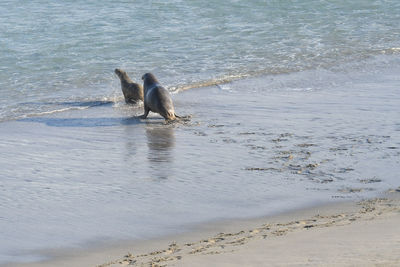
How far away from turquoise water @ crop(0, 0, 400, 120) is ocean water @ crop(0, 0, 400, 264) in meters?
0.05

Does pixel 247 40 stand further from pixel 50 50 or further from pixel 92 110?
pixel 92 110

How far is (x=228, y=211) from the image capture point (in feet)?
22.5

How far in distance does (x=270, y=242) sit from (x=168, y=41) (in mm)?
11123

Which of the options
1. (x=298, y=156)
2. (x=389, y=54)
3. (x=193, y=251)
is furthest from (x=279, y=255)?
(x=389, y=54)

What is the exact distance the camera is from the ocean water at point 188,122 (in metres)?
7.04

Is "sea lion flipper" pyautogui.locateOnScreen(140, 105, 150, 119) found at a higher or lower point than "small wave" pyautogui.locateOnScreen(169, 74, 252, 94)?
lower

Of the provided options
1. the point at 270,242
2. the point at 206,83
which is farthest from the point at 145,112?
the point at 270,242

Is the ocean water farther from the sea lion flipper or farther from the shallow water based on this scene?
the sea lion flipper

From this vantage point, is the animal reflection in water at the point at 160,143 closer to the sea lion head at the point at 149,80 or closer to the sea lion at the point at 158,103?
the sea lion at the point at 158,103

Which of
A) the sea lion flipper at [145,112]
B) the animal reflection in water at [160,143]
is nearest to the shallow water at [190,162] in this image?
the animal reflection in water at [160,143]

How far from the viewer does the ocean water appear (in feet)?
23.1

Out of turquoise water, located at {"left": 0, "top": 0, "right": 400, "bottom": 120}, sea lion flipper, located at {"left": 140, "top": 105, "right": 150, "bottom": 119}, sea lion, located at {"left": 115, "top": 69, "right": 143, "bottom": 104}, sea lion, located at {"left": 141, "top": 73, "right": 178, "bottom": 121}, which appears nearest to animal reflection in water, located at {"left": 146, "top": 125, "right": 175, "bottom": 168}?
sea lion, located at {"left": 141, "top": 73, "right": 178, "bottom": 121}

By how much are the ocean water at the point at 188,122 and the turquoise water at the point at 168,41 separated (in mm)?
50

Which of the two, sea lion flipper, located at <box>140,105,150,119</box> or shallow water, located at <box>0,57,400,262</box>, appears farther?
sea lion flipper, located at <box>140,105,150,119</box>
